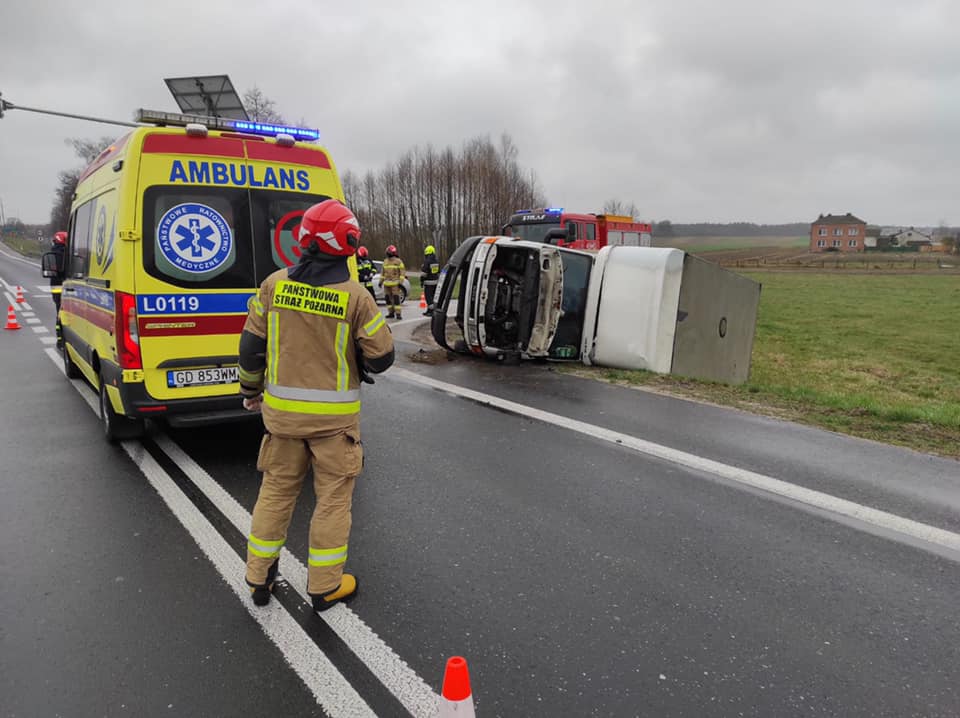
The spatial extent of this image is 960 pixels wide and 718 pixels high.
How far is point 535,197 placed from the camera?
5109 centimetres

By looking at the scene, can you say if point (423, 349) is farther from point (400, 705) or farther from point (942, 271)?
point (942, 271)

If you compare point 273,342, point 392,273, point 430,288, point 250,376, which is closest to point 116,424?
point 250,376

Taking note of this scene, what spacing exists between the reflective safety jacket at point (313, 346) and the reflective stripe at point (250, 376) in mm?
151

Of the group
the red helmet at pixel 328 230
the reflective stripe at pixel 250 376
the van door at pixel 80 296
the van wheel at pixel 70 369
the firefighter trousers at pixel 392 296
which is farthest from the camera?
the firefighter trousers at pixel 392 296

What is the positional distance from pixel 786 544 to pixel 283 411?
278 cm

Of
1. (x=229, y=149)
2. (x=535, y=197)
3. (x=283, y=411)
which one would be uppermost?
(x=535, y=197)

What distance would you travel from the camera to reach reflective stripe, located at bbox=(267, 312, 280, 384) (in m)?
2.79

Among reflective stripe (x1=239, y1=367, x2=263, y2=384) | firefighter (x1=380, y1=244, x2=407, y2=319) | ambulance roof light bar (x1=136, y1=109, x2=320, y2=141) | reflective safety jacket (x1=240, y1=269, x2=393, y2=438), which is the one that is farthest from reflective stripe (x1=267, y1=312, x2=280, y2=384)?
firefighter (x1=380, y1=244, x2=407, y2=319)

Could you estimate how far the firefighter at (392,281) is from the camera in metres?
14.9

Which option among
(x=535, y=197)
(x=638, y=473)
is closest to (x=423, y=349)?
(x=638, y=473)

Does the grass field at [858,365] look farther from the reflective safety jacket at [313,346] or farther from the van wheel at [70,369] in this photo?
the van wheel at [70,369]

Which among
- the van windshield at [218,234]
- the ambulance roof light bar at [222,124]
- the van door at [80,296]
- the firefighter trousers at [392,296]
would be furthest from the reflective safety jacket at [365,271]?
the van windshield at [218,234]

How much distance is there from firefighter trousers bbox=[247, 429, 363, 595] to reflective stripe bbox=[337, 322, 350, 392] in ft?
0.74

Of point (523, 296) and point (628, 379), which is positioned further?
point (523, 296)
